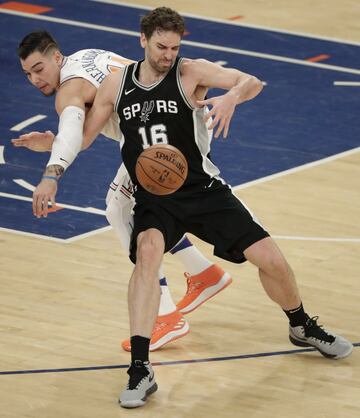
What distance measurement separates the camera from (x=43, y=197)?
8.91 m

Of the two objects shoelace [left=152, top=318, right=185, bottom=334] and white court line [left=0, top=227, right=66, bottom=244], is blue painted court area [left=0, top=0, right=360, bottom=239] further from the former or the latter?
shoelace [left=152, top=318, right=185, bottom=334]

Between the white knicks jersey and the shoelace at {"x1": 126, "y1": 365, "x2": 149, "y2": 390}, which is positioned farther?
the white knicks jersey

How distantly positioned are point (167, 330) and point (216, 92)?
6209 mm

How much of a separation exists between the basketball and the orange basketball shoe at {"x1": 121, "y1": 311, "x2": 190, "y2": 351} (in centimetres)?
116

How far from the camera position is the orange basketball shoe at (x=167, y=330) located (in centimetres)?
984

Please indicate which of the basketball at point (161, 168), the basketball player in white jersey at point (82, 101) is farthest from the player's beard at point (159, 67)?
the basketball player in white jersey at point (82, 101)

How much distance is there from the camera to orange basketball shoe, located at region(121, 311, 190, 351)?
9.84 metres

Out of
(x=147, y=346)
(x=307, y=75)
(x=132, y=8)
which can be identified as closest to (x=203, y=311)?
(x=147, y=346)

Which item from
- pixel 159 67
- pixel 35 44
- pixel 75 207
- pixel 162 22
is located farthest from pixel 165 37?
pixel 75 207

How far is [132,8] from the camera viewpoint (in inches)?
744

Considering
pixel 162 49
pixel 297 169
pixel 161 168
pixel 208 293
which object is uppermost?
pixel 162 49

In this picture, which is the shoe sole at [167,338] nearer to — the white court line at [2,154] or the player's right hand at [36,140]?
the player's right hand at [36,140]

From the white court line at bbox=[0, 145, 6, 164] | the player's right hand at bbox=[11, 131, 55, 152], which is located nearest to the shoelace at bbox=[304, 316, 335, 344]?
the player's right hand at bbox=[11, 131, 55, 152]

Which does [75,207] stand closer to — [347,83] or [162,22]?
[162,22]
